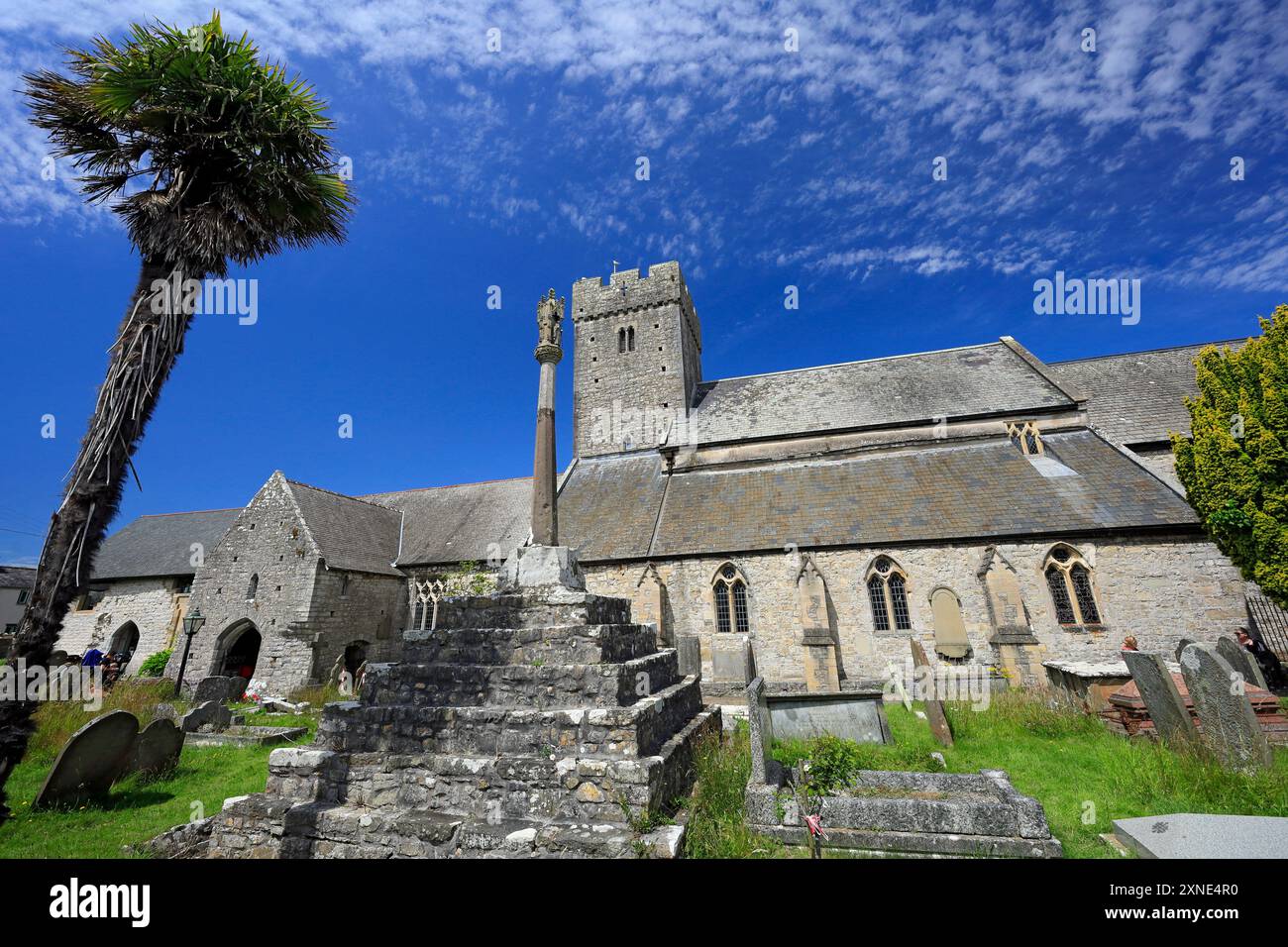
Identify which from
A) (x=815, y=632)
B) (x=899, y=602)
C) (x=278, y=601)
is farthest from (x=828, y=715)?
(x=278, y=601)

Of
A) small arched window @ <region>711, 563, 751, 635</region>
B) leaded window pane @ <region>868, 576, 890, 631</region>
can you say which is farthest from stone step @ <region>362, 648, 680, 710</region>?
leaded window pane @ <region>868, 576, 890, 631</region>

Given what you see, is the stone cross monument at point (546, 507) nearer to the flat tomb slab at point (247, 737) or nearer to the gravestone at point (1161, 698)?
the flat tomb slab at point (247, 737)

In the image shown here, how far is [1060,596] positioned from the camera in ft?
46.8

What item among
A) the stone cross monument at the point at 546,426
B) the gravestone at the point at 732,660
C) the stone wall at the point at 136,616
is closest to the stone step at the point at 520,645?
the stone cross monument at the point at 546,426

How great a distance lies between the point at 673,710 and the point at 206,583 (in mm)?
21044

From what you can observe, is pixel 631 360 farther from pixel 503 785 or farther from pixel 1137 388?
pixel 503 785

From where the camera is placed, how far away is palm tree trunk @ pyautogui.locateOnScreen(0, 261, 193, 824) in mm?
4801

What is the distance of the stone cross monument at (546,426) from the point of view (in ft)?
26.0

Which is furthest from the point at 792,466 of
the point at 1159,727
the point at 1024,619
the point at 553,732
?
the point at 553,732

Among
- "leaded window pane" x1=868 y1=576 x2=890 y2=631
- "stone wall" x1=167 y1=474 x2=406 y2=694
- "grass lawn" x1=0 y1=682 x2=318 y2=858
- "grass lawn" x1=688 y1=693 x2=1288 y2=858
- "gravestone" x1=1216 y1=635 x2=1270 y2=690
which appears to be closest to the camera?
"grass lawn" x1=688 y1=693 x2=1288 y2=858

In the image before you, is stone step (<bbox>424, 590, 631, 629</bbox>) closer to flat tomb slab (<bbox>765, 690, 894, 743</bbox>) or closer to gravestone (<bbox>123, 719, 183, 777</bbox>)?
flat tomb slab (<bbox>765, 690, 894, 743</bbox>)

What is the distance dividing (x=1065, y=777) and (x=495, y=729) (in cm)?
762

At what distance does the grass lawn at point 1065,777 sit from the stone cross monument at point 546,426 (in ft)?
12.8

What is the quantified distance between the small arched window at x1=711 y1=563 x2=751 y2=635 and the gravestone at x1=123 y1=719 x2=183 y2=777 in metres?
13.0
